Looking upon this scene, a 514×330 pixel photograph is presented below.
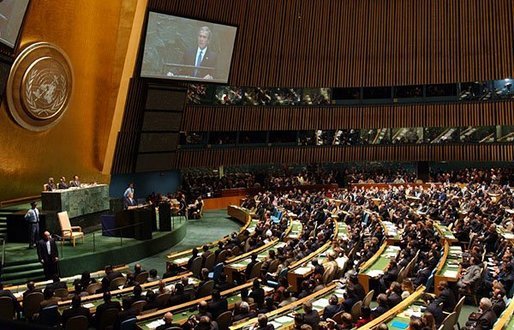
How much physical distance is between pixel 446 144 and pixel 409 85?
3468mm

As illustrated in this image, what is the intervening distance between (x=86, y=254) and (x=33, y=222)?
4.92ft

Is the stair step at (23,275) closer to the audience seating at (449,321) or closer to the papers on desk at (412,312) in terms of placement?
the papers on desk at (412,312)

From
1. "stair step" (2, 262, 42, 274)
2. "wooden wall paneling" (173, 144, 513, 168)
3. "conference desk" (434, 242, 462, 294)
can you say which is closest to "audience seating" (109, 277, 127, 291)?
"stair step" (2, 262, 42, 274)

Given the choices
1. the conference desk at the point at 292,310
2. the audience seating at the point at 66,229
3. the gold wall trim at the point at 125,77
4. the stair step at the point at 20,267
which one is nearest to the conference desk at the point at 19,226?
the audience seating at the point at 66,229

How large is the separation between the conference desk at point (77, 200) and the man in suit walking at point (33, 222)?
0.99 metres

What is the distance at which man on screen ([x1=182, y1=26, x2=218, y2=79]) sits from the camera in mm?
19562

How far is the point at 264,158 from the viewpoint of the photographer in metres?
26.0

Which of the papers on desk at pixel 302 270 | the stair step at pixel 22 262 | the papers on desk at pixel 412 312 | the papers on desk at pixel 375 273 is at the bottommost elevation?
the stair step at pixel 22 262

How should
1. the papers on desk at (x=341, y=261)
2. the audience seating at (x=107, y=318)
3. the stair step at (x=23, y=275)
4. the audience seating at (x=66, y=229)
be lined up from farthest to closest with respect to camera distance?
the audience seating at (x=66, y=229)
the stair step at (x=23, y=275)
the papers on desk at (x=341, y=261)
the audience seating at (x=107, y=318)

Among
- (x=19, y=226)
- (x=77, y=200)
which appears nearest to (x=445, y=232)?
(x=77, y=200)

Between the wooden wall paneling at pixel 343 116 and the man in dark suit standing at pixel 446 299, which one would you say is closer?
the man in dark suit standing at pixel 446 299

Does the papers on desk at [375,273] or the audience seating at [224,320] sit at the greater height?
the papers on desk at [375,273]

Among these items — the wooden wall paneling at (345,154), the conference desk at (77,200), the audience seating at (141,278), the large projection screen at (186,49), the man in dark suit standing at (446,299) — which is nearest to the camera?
the man in dark suit standing at (446,299)

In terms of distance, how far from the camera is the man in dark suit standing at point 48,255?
10867 mm
